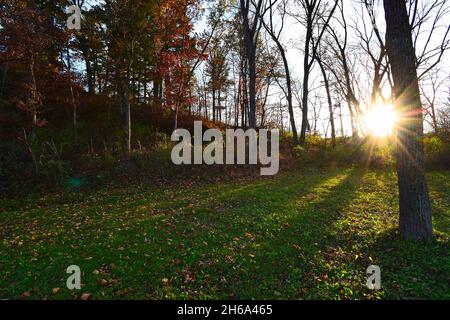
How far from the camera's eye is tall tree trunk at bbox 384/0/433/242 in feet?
16.3

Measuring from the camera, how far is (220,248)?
4.96 metres

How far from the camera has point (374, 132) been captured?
19125mm

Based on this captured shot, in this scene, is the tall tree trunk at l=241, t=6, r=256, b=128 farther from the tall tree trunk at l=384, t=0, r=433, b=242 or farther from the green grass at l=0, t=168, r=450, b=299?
the tall tree trunk at l=384, t=0, r=433, b=242

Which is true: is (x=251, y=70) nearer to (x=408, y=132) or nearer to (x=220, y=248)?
(x=408, y=132)

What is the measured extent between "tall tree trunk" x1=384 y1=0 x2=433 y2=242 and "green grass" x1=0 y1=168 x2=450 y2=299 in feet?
1.46

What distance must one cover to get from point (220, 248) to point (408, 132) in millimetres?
4453

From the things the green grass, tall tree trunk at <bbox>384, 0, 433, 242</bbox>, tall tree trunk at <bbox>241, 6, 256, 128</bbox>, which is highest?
tall tree trunk at <bbox>241, 6, 256, 128</bbox>

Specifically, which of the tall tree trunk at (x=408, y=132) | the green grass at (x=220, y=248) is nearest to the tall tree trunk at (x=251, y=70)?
the green grass at (x=220, y=248)

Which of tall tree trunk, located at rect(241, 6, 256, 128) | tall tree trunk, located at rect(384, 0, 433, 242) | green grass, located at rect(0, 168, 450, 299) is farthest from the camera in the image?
tall tree trunk, located at rect(241, 6, 256, 128)

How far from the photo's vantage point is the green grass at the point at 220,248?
3.76 metres

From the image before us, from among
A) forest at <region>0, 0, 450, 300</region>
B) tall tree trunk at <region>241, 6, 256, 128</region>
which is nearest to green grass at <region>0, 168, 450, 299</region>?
forest at <region>0, 0, 450, 300</region>

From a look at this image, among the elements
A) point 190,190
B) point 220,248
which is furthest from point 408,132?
point 190,190

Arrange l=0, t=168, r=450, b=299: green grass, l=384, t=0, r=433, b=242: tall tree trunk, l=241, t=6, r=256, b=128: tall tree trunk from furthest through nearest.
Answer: l=241, t=6, r=256, b=128: tall tree trunk
l=384, t=0, r=433, b=242: tall tree trunk
l=0, t=168, r=450, b=299: green grass

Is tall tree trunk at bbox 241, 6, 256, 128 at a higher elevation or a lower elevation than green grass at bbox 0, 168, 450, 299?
higher
